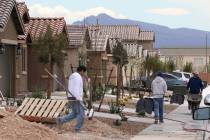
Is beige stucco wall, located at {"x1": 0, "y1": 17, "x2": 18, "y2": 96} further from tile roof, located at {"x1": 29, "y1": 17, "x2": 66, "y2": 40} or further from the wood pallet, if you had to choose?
the wood pallet

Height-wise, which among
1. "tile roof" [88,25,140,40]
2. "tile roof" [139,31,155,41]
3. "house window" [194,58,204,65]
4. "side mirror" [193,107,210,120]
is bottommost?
"house window" [194,58,204,65]

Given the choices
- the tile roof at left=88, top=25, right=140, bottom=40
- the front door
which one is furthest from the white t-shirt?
the tile roof at left=88, top=25, right=140, bottom=40

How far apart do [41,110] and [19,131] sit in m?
4.14

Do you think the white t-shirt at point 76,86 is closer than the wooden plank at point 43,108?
Yes

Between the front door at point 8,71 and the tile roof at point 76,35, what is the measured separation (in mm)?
10568

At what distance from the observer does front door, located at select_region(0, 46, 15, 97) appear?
28.4m

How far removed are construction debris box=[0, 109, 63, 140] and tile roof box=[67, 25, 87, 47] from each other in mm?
26813

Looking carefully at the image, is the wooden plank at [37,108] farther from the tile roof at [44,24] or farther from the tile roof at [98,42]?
the tile roof at [98,42]

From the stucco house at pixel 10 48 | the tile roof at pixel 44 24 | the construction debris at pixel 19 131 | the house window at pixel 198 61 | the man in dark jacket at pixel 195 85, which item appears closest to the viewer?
the construction debris at pixel 19 131

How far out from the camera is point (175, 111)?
2598cm

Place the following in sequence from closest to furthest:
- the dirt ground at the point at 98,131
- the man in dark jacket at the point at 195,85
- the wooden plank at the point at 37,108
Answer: the dirt ground at the point at 98,131 < the wooden plank at the point at 37,108 < the man in dark jacket at the point at 195,85

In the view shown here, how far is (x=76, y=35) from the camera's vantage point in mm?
40875

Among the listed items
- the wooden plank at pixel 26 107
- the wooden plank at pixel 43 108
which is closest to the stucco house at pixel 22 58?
the wooden plank at pixel 26 107

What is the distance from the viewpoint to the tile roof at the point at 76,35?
1565 inches
